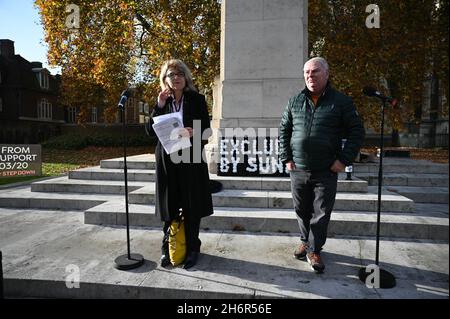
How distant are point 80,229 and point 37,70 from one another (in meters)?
37.9

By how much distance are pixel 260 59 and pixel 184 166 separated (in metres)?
3.84

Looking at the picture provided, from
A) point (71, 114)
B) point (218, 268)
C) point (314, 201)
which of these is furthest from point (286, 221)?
point (71, 114)

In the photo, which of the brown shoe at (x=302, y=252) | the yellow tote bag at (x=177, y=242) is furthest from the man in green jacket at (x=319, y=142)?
the yellow tote bag at (x=177, y=242)

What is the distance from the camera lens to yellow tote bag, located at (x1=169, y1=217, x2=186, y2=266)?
3295 mm

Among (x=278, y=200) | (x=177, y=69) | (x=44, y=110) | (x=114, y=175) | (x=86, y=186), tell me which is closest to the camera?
(x=177, y=69)

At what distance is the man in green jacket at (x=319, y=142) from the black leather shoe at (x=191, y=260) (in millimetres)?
1294

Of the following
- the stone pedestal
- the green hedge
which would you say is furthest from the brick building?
the stone pedestal

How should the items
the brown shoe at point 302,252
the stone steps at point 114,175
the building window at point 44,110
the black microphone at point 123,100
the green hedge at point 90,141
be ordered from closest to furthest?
the black microphone at point 123,100, the brown shoe at point 302,252, the stone steps at point 114,175, the green hedge at point 90,141, the building window at point 44,110

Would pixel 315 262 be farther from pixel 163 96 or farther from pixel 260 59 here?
pixel 260 59

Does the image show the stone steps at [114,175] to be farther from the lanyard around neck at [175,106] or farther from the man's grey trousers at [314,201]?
the man's grey trousers at [314,201]

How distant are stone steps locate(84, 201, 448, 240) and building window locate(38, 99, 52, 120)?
1412 inches

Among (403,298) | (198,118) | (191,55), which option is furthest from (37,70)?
(403,298)

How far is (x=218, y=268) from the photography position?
322cm

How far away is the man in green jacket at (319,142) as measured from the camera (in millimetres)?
3059
